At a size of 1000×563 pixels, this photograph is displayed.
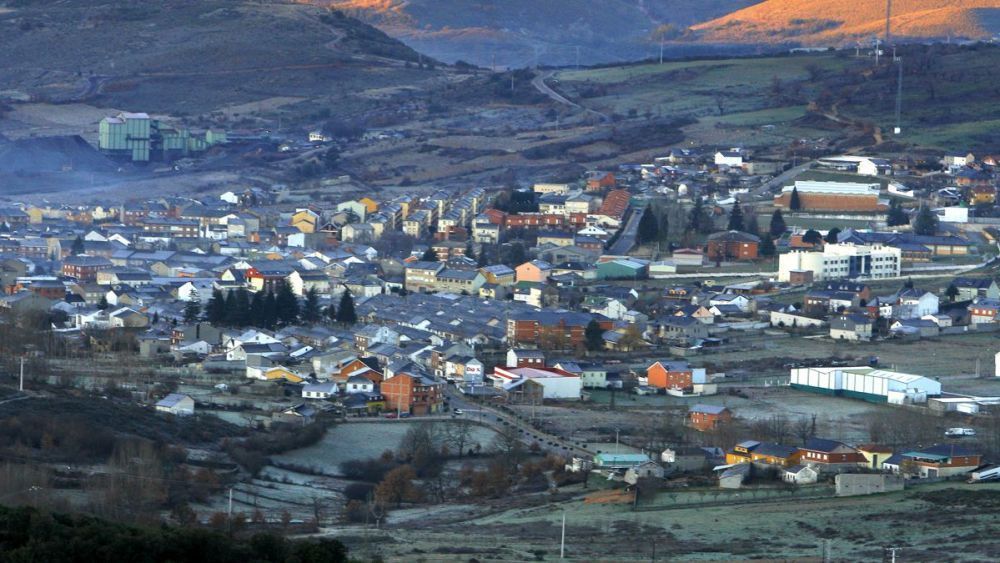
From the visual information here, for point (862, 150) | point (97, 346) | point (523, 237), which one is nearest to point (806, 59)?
point (862, 150)

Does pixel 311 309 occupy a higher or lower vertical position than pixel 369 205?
lower

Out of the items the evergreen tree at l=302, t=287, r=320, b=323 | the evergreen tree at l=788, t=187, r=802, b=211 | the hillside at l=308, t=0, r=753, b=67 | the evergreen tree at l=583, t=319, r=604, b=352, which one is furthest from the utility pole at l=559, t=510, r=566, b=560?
the hillside at l=308, t=0, r=753, b=67

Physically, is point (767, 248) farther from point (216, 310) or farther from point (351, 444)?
point (351, 444)

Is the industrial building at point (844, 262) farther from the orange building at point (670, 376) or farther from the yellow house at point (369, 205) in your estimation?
the yellow house at point (369, 205)

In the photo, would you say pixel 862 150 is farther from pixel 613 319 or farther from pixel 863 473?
pixel 863 473

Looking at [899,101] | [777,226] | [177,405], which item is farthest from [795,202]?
[177,405]

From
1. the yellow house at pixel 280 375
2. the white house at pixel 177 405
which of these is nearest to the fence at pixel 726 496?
the white house at pixel 177 405

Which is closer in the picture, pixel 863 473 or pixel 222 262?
pixel 863 473

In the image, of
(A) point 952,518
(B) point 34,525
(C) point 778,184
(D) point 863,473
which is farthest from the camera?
(C) point 778,184
